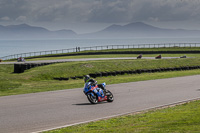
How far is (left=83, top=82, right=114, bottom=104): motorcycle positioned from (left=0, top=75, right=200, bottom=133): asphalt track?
9.3 inches

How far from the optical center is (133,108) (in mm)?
14297

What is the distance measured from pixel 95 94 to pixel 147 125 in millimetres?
5801

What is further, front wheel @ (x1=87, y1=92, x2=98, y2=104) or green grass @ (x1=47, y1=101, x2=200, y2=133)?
front wheel @ (x1=87, y1=92, x2=98, y2=104)

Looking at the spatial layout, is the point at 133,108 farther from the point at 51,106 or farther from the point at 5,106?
the point at 5,106

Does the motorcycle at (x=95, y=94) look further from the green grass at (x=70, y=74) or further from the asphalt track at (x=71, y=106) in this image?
the green grass at (x=70, y=74)

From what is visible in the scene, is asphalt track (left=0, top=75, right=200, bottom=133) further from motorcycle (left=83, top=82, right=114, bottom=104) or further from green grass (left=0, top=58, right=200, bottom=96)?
green grass (left=0, top=58, right=200, bottom=96)

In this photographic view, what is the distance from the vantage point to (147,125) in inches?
387

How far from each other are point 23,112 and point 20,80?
1546 cm

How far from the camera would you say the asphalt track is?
11.4 m

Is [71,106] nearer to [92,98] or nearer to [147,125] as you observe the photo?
→ [92,98]

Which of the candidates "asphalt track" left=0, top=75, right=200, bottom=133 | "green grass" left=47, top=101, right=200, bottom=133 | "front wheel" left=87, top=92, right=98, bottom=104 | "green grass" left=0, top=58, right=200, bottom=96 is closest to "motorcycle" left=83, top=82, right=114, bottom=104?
"front wheel" left=87, top=92, right=98, bottom=104

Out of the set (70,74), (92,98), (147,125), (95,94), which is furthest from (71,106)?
(70,74)

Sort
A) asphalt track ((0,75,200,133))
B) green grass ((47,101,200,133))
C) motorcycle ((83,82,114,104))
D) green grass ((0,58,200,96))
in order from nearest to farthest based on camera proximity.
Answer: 1. green grass ((47,101,200,133))
2. asphalt track ((0,75,200,133))
3. motorcycle ((83,82,114,104))
4. green grass ((0,58,200,96))

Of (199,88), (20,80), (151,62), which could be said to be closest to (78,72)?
(20,80)
